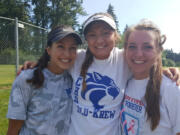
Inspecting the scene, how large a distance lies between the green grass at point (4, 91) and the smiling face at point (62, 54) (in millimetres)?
2393

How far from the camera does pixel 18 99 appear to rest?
183 centimetres

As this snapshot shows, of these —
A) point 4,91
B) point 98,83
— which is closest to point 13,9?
point 4,91

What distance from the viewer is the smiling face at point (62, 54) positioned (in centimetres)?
202

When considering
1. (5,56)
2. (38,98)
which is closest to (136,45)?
(38,98)

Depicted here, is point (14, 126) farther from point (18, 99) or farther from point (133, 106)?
point (133, 106)

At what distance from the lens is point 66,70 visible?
7.21 feet

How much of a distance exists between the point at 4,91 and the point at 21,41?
2454 mm

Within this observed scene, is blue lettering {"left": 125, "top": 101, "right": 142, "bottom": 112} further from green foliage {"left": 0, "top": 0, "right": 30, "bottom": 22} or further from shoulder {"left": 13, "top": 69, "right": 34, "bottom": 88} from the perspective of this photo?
green foliage {"left": 0, "top": 0, "right": 30, "bottom": 22}

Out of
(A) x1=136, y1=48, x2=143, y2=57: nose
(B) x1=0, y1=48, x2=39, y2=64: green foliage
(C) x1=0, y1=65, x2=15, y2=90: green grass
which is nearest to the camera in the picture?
(A) x1=136, y1=48, x2=143, y2=57: nose

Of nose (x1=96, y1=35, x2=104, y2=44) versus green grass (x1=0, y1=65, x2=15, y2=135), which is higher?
nose (x1=96, y1=35, x2=104, y2=44)

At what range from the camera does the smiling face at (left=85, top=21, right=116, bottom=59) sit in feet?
6.66

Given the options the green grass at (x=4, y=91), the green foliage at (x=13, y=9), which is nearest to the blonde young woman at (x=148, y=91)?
the green grass at (x=4, y=91)

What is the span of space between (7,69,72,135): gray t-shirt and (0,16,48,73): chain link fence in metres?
4.31

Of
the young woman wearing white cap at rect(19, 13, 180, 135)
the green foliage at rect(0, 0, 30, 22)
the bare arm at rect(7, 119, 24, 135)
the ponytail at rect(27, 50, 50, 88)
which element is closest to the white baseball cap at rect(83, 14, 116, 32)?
the young woman wearing white cap at rect(19, 13, 180, 135)
